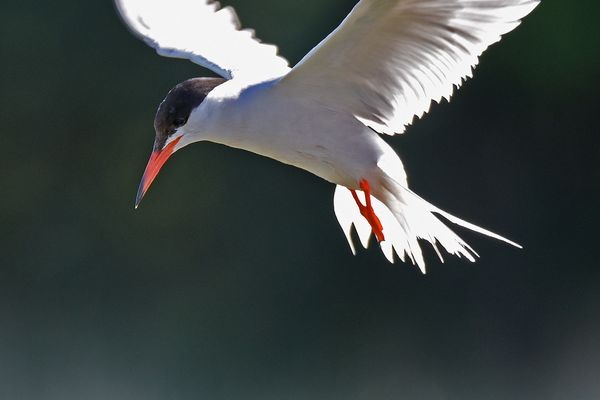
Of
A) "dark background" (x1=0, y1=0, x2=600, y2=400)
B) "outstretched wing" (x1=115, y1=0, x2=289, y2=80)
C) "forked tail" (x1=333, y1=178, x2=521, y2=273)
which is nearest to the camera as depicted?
"forked tail" (x1=333, y1=178, x2=521, y2=273)

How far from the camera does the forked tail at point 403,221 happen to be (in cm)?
354

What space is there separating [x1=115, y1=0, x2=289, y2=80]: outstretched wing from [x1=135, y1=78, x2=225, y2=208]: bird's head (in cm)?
57

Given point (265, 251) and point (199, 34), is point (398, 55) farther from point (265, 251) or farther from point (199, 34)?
point (265, 251)

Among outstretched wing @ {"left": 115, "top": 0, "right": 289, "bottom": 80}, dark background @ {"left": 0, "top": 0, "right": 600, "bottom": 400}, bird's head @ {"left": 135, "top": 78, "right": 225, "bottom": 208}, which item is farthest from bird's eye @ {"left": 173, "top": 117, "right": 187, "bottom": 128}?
dark background @ {"left": 0, "top": 0, "right": 600, "bottom": 400}

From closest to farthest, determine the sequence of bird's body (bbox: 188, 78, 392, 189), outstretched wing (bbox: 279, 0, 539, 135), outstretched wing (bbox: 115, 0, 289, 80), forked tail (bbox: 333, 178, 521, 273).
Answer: outstretched wing (bbox: 279, 0, 539, 135) → bird's body (bbox: 188, 78, 392, 189) → forked tail (bbox: 333, 178, 521, 273) → outstretched wing (bbox: 115, 0, 289, 80)

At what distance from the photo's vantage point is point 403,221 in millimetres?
3695

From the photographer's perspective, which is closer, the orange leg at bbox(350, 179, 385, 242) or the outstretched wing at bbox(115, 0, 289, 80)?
the orange leg at bbox(350, 179, 385, 242)

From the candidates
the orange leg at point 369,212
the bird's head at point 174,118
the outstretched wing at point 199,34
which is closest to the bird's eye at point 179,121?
the bird's head at point 174,118

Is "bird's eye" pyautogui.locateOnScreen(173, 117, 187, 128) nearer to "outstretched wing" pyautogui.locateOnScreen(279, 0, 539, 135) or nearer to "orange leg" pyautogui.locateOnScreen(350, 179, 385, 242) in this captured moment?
"outstretched wing" pyautogui.locateOnScreen(279, 0, 539, 135)

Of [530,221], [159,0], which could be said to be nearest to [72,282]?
[530,221]

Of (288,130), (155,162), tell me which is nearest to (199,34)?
(155,162)

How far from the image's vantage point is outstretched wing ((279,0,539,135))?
3283 mm

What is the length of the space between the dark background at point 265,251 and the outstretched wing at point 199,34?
10.6ft

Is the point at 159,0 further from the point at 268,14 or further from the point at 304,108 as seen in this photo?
the point at 268,14
